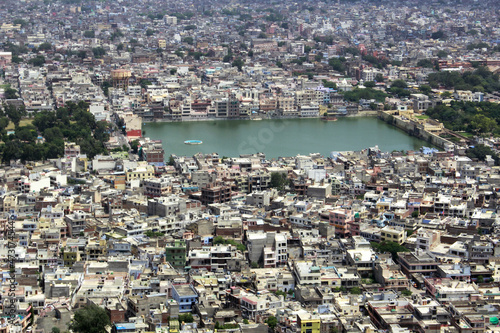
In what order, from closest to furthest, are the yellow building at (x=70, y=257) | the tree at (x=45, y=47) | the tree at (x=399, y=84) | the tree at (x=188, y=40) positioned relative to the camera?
the yellow building at (x=70, y=257) < the tree at (x=399, y=84) < the tree at (x=45, y=47) < the tree at (x=188, y=40)

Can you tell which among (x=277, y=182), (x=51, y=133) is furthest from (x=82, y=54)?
(x=277, y=182)

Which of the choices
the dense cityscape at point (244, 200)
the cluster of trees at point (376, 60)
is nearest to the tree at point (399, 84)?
the dense cityscape at point (244, 200)

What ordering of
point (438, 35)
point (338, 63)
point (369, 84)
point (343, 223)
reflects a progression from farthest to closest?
point (438, 35) < point (338, 63) < point (369, 84) < point (343, 223)

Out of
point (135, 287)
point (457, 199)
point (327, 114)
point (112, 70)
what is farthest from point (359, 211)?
A: point (112, 70)

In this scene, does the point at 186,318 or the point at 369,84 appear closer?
the point at 186,318

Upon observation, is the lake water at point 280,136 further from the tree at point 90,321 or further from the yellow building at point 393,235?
the tree at point 90,321

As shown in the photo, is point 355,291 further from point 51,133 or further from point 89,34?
point 89,34

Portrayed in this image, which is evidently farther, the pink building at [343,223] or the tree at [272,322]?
the pink building at [343,223]

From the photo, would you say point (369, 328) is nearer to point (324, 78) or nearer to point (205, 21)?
point (324, 78)
